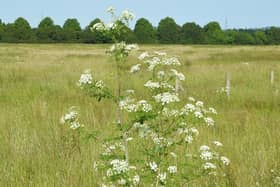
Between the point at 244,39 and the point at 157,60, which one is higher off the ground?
the point at 244,39

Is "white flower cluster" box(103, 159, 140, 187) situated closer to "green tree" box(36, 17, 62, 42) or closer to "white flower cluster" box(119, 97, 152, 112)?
"white flower cluster" box(119, 97, 152, 112)

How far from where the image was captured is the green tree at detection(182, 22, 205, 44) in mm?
88750

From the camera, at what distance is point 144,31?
3388 inches

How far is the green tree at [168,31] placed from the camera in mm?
87375

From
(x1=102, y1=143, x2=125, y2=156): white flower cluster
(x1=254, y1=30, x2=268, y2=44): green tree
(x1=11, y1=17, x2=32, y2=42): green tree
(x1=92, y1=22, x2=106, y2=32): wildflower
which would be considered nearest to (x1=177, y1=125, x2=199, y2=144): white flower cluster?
(x1=102, y1=143, x2=125, y2=156): white flower cluster

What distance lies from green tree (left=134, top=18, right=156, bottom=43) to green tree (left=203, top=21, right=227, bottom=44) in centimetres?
1440

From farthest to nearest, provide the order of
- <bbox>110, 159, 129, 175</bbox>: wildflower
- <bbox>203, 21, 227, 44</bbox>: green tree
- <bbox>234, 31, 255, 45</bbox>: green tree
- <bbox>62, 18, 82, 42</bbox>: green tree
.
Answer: <bbox>234, 31, 255, 45</bbox>: green tree, <bbox>203, 21, 227, 44</bbox>: green tree, <bbox>62, 18, 82, 42</bbox>: green tree, <bbox>110, 159, 129, 175</bbox>: wildflower

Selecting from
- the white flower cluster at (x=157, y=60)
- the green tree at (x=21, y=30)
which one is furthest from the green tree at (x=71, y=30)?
the white flower cluster at (x=157, y=60)

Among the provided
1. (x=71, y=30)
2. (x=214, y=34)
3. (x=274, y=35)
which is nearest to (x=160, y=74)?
(x=71, y=30)

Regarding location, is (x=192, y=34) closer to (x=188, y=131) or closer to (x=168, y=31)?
(x=168, y=31)

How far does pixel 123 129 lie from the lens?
2.48m

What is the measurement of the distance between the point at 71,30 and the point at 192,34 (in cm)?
2890

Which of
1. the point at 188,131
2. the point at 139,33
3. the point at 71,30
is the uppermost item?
the point at 71,30

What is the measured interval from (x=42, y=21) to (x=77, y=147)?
8711 centimetres
